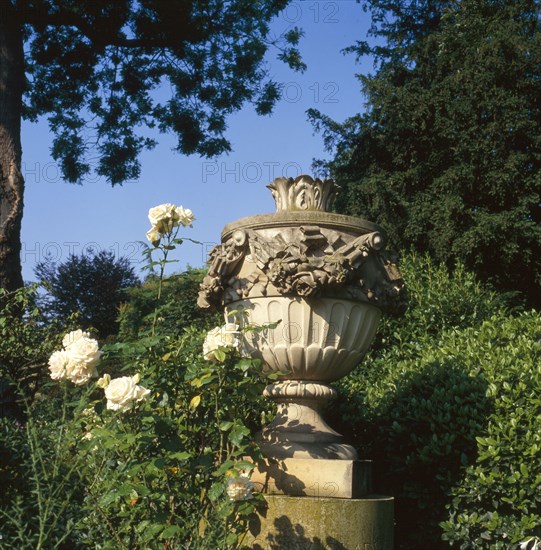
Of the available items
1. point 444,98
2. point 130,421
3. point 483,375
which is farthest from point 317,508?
point 444,98

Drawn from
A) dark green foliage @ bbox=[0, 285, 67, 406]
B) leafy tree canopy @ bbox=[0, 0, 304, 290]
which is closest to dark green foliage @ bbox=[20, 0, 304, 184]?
leafy tree canopy @ bbox=[0, 0, 304, 290]

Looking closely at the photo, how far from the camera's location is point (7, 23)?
880 cm

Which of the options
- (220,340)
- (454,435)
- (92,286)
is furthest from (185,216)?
(92,286)

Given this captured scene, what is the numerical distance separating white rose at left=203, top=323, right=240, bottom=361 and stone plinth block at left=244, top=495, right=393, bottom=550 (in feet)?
2.73

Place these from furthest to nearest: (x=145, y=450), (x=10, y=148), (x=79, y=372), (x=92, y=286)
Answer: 1. (x=92, y=286)
2. (x=10, y=148)
3. (x=145, y=450)
4. (x=79, y=372)

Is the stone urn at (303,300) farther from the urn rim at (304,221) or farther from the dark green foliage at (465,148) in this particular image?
the dark green foliage at (465,148)

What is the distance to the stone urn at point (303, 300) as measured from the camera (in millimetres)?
3896

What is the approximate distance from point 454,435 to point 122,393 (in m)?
2.41

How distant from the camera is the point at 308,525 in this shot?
3.52 meters

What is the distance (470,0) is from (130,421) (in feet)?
43.5

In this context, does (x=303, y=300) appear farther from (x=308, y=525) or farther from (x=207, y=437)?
(x=308, y=525)

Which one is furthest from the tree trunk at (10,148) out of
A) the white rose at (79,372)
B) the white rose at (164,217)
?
the white rose at (79,372)

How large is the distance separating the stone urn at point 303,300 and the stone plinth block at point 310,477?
0.29 feet

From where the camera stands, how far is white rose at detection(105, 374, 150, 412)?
2.87m
